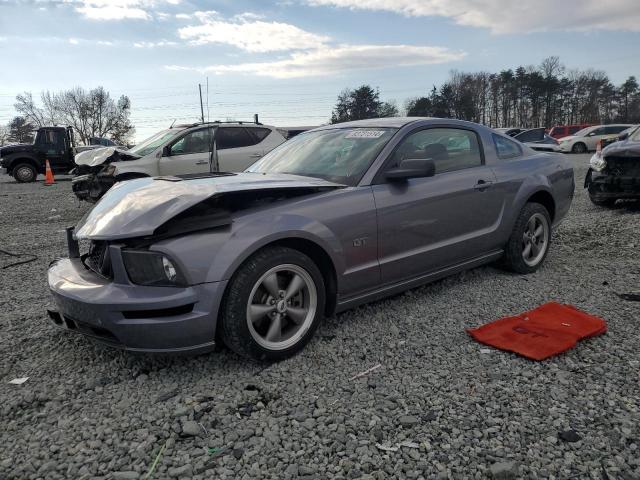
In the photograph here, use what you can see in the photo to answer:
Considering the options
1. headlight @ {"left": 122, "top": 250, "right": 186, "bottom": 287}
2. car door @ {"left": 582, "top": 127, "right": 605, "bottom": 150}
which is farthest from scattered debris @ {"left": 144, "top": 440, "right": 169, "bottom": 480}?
car door @ {"left": 582, "top": 127, "right": 605, "bottom": 150}

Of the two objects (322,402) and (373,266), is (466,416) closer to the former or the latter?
(322,402)

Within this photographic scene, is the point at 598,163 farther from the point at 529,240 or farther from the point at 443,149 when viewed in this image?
the point at 443,149

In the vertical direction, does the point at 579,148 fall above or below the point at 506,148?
below

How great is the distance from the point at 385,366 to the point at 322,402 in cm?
55

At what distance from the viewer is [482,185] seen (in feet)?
14.1

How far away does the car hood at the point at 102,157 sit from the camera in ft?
31.3

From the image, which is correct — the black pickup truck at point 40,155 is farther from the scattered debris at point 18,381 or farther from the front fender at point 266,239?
the front fender at point 266,239

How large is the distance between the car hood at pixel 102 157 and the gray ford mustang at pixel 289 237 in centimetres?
630

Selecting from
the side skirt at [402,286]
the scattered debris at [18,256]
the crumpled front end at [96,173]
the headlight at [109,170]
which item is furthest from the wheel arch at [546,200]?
the headlight at [109,170]

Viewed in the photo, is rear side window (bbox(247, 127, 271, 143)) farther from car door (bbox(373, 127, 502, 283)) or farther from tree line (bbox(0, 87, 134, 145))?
tree line (bbox(0, 87, 134, 145))

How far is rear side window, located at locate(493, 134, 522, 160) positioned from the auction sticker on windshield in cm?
135

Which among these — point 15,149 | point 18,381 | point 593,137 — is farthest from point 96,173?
point 593,137

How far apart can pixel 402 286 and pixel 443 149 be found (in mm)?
1260

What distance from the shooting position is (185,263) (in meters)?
2.72
